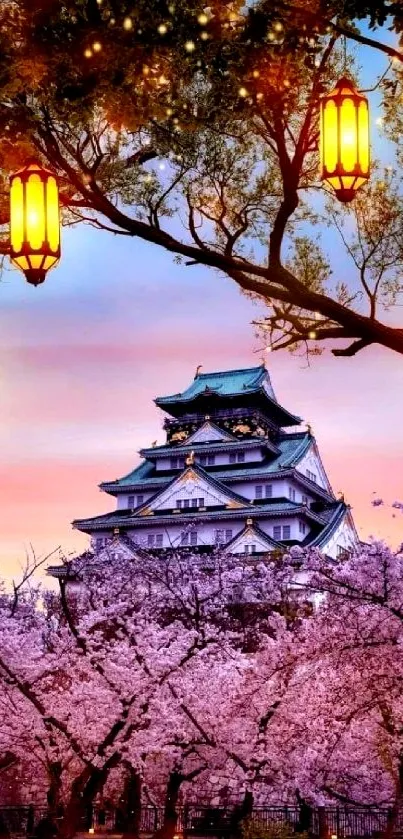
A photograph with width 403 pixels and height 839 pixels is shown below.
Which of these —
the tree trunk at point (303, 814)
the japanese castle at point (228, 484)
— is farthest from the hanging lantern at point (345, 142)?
the japanese castle at point (228, 484)

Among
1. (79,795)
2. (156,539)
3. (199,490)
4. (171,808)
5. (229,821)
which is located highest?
(199,490)

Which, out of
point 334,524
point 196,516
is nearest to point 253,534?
point 196,516

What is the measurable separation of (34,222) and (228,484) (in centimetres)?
5406

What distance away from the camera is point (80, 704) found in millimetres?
19156

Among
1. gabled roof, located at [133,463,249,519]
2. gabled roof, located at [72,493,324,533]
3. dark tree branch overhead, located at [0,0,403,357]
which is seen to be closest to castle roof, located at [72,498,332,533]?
gabled roof, located at [72,493,324,533]

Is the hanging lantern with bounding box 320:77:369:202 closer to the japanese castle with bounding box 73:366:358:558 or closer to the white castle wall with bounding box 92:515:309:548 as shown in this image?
the japanese castle with bounding box 73:366:358:558

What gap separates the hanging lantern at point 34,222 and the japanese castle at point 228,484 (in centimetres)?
4775

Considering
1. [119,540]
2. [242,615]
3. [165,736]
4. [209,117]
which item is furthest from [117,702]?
[119,540]

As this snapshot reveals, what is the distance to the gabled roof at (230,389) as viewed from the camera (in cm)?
6338

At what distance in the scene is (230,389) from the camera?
64562 millimetres

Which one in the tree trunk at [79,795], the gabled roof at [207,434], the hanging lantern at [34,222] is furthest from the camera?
the gabled roof at [207,434]

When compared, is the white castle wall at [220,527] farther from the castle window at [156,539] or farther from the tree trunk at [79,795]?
the tree trunk at [79,795]

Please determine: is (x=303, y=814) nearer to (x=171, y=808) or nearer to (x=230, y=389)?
(x=171, y=808)

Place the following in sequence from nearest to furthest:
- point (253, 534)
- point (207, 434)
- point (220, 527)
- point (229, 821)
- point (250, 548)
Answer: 1. point (229, 821)
2. point (250, 548)
3. point (253, 534)
4. point (220, 527)
5. point (207, 434)
